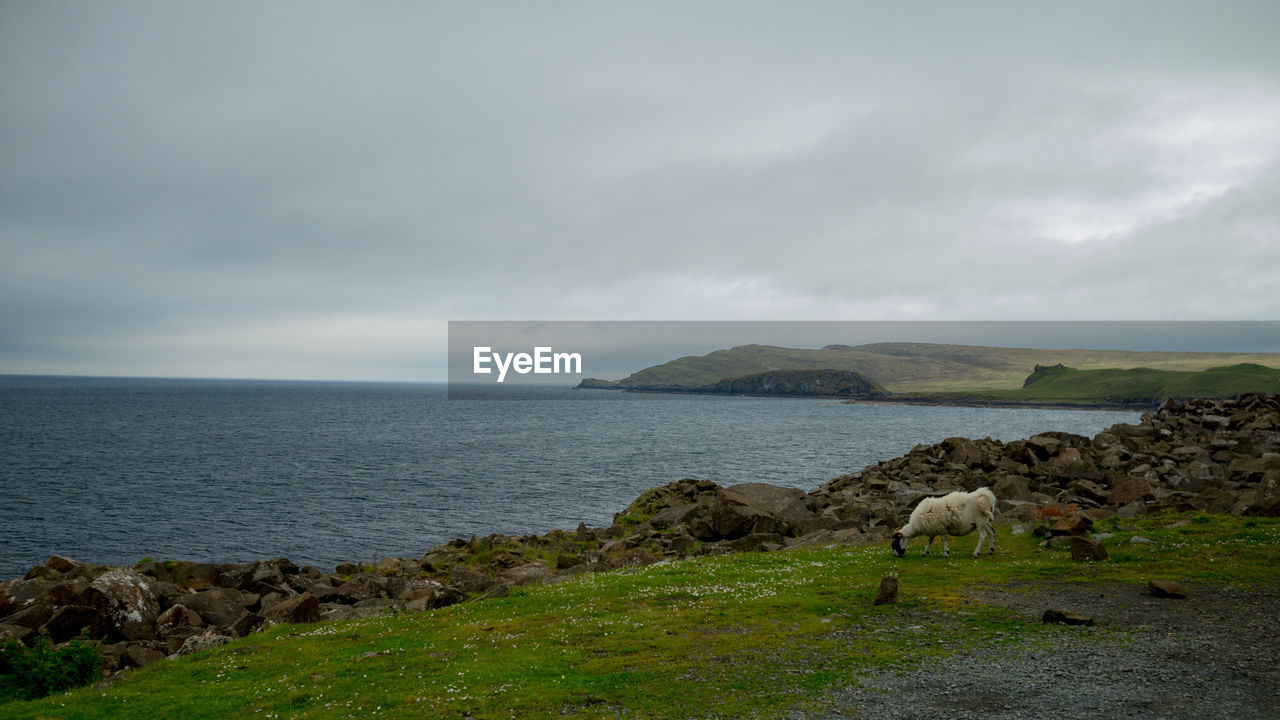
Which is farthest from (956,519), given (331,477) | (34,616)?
(331,477)

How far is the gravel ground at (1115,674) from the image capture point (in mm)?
11039

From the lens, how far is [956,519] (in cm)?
2467

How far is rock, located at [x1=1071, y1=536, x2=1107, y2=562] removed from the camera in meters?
22.1

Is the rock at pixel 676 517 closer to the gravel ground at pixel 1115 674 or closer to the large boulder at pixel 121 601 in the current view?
the large boulder at pixel 121 601

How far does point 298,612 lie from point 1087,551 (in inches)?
1101

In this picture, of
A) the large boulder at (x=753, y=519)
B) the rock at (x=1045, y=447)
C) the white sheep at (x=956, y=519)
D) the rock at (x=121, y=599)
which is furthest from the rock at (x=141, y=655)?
the rock at (x=1045, y=447)

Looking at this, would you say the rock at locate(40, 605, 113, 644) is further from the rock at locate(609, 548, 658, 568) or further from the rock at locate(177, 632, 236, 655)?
the rock at locate(609, 548, 658, 568)

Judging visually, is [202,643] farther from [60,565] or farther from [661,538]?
[661,538]

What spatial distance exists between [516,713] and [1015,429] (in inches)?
7367

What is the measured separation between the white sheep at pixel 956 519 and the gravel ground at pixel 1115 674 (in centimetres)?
762

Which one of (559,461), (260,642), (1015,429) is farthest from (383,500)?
(1015,429)

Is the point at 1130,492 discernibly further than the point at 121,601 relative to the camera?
Yes

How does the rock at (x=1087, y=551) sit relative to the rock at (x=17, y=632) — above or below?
above

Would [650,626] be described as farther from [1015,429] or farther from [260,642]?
[1015,429]
